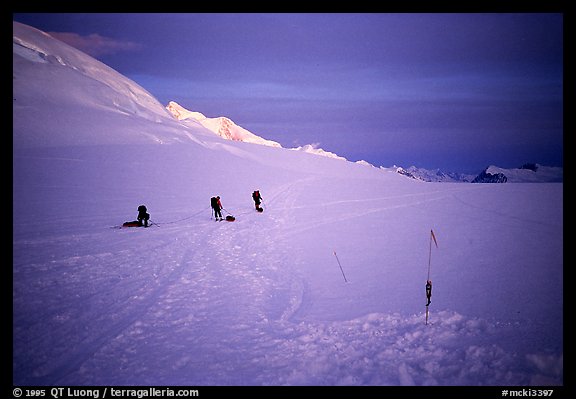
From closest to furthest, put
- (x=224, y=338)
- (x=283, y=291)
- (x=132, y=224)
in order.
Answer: (x=224, y=338)
(x=283, y=291)
(x=132, y=224)

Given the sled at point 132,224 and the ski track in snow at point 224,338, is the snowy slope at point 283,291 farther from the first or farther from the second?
the sled at point 132,224

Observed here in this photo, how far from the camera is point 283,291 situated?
27.3 feet

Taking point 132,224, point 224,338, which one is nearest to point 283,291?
point 224,338

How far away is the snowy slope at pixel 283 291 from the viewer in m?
5.34

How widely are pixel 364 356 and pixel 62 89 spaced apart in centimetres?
6123

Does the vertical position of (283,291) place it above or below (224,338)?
above

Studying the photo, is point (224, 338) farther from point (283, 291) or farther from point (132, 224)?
point (132, 224)

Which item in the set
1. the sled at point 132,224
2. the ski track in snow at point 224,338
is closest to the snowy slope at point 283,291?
the ski track in snow at point 224,338

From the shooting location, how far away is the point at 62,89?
5012cm

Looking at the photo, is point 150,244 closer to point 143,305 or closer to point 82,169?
point 143,305
